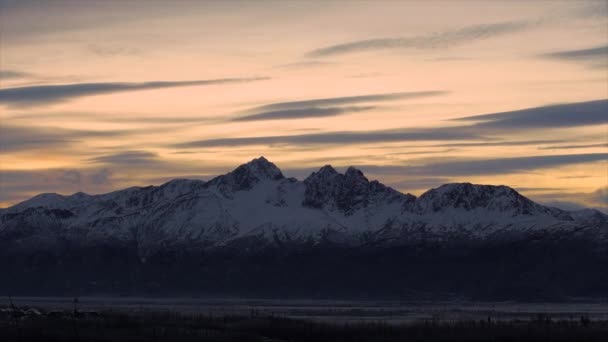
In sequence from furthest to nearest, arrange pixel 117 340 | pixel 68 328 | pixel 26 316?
pixel 26 316, pixel 68 328, pixel 117 340

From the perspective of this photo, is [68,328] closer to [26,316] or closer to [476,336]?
[26,316]

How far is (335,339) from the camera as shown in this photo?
131125 millimetres

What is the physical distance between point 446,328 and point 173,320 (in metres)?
33.7

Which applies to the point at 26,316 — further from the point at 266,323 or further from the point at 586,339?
the point at 586,339

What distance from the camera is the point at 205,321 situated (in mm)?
152625

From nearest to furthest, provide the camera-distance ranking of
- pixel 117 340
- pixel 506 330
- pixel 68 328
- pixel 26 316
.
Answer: pixel 117 340 < pixel 68 328 < pixel 506 330 < pixel 26 316

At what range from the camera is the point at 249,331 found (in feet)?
458

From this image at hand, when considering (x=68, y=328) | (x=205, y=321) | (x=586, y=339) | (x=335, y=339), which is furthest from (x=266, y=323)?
(x=586, y=339)

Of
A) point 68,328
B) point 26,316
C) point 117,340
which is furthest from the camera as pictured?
point 26,316

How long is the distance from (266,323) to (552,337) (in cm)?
3319

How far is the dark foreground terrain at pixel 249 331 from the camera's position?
408 ft

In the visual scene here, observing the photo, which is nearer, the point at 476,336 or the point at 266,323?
the point at 476,336

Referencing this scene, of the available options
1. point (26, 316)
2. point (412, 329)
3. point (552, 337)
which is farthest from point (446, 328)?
point (26, 316)

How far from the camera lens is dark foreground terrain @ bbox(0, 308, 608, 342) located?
124m
